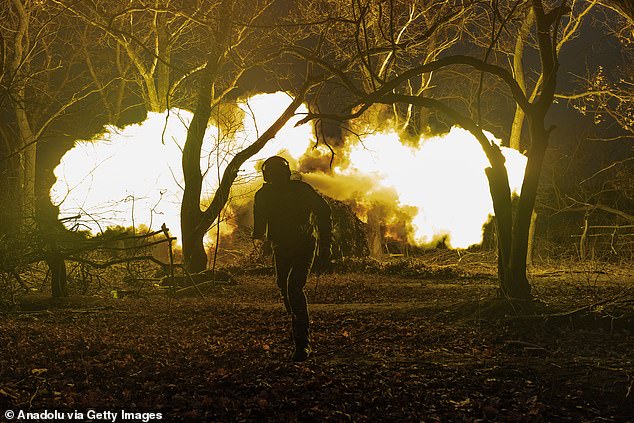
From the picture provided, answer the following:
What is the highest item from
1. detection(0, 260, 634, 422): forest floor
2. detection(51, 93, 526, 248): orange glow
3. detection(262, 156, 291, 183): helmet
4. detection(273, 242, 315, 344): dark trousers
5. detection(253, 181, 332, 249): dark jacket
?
detection(51, 93, 526, 248): orange glow

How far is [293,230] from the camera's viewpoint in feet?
21.9

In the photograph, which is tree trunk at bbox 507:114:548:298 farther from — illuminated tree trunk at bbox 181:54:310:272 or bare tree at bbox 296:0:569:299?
illuminated tree trunk at bbox 181:54:310:272

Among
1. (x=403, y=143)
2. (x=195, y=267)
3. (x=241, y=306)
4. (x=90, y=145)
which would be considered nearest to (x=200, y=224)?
(x=195, y=267)

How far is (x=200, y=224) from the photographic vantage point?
14.6 meters

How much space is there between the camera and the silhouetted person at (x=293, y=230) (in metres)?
6.65

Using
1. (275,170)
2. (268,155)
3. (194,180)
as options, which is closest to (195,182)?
(194,180)

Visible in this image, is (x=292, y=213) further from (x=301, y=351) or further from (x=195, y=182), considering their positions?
(x=195, y=182)

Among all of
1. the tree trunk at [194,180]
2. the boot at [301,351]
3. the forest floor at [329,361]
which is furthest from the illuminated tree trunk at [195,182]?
the boot at [301,351]

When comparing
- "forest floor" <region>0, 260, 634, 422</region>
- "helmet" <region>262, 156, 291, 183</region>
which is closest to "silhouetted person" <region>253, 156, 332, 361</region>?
"helmet" <region>262, 156, 291, 183</region>

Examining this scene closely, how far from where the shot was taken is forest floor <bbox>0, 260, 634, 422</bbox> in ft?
17.3

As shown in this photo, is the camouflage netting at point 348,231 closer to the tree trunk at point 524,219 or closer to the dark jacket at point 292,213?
the tree trunk at point 524,219

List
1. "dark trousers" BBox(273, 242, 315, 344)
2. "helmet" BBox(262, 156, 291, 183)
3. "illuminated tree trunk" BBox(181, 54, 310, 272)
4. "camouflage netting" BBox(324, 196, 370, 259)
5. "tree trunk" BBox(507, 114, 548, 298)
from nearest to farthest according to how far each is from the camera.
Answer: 1. "dark trousers" BBox(273, 242, 315, 344)
2. "helmet" BBox(262, 156, 291, 183)
3. "tree trunk" BBox(507, 114, 548, 298)
4. "illuminated tree trunk" BBox(181, 54, 310, 272)
5. "camouflage netting" BBox(324, 196, 370, 259)

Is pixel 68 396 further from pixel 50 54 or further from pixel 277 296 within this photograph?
pixel 50 54

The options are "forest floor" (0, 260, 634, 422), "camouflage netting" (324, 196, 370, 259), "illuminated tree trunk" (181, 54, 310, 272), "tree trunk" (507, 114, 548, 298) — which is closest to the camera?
"forest floor" (0, 260, 634, 422)
